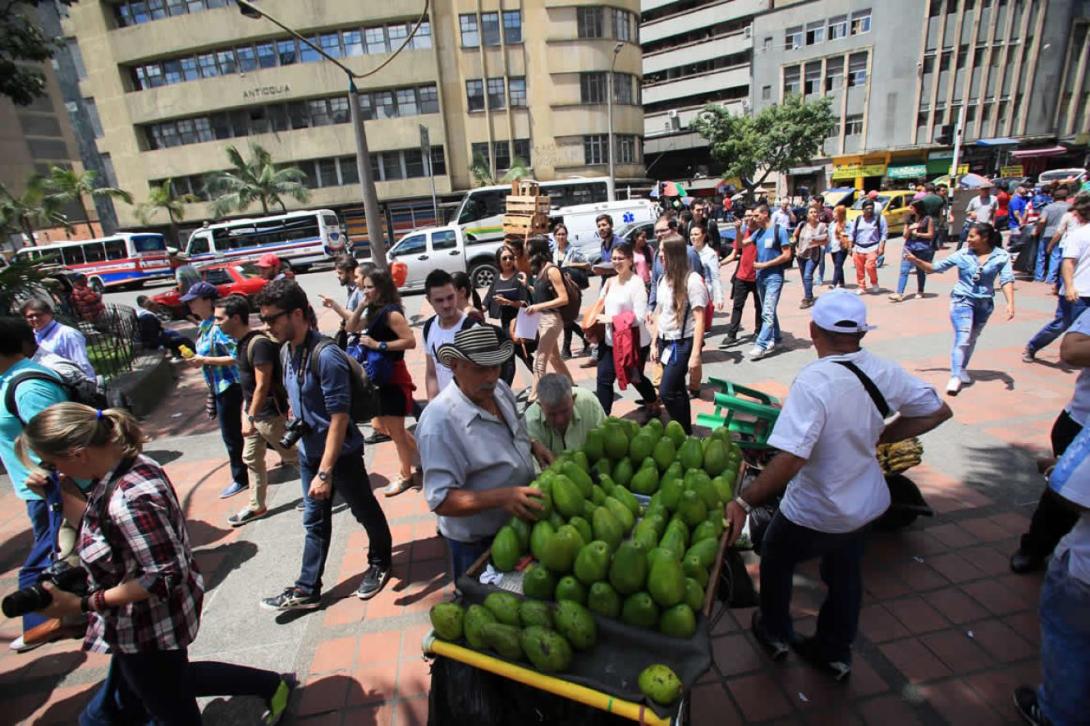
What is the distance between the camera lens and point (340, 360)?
327 centimetres

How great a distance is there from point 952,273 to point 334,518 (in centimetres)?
1368

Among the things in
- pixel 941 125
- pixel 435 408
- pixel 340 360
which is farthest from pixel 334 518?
pixel 941 125

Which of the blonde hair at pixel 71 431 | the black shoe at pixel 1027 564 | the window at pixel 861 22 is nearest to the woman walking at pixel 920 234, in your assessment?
the black shoe at pixel 1027 564

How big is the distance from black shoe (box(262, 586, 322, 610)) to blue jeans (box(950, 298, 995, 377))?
6527 mm

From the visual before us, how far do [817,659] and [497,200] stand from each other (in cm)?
1892

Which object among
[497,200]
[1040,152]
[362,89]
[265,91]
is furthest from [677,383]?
[1040,152]

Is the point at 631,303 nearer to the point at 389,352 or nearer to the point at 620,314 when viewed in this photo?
the point at 620,314

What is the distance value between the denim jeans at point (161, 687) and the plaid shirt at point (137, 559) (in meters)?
0.11

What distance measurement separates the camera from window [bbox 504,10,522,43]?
32.8 m

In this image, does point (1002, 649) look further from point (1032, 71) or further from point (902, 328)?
point (1032, 71)

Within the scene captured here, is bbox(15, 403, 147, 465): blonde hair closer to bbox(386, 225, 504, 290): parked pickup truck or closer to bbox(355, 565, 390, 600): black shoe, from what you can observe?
bbox(355, 565, 390, 600): black shoe

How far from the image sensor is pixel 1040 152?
119 ft

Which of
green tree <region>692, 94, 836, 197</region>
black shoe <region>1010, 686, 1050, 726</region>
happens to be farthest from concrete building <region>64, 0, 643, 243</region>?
black shoe <region>1010, 686, 1050, 726</region>

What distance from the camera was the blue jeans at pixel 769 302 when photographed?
757cm
